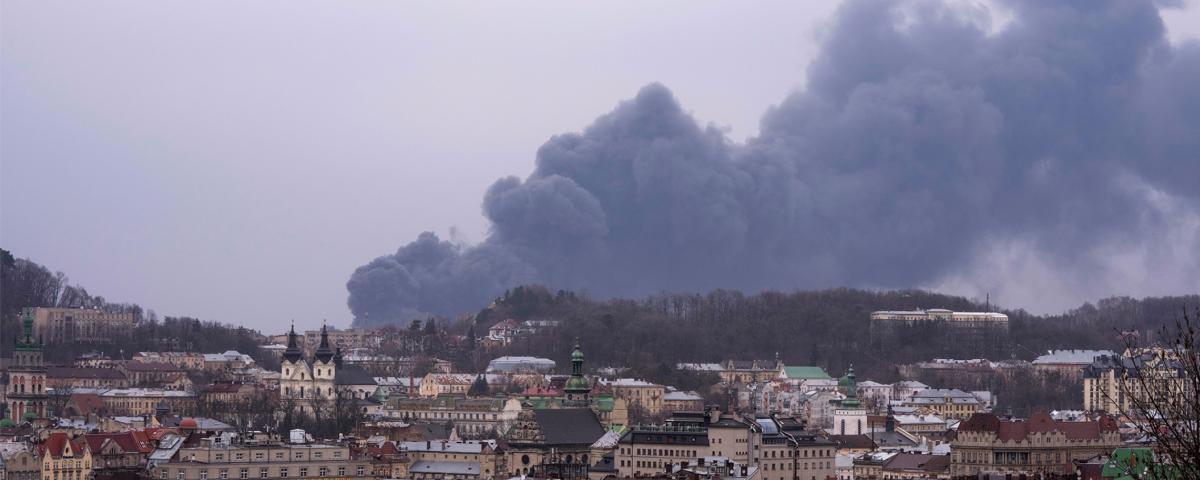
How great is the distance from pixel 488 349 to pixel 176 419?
204 ft

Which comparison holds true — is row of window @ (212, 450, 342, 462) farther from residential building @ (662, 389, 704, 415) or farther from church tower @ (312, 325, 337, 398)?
church tower @ (312, 325, 337, 398)

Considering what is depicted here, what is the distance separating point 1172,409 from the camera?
16.0 m

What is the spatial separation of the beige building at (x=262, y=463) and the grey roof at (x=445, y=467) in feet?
13.0

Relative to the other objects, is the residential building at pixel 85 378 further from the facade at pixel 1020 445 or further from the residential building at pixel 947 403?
the facade at pixel 1020 445

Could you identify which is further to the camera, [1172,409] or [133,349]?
[133,349]

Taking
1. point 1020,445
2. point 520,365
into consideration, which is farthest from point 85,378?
point 1020,445

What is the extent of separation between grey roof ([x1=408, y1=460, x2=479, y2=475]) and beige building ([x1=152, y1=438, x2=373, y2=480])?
3963mm

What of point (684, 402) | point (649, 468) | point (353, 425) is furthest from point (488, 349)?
point (649, 468)

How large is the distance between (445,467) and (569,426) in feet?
19.7

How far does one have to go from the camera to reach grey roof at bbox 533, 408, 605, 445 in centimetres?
7375

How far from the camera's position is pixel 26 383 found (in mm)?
102312

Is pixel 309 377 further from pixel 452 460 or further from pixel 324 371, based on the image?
pixel 452 460

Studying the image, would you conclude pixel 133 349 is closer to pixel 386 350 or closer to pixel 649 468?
pixel 386 350

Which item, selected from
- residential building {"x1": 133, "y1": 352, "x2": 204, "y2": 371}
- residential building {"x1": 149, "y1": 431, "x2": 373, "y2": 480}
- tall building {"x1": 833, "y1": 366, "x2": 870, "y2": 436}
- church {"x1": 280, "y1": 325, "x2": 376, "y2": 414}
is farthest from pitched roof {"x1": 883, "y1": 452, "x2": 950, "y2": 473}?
residential building {"x1": 133, "y1": 352, "x2": 204, "y2": 371}
